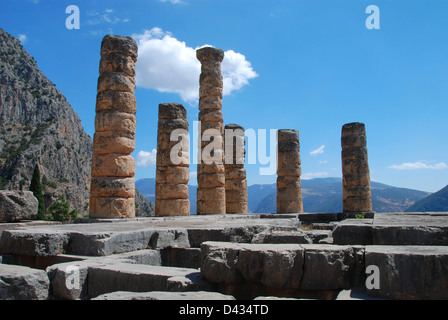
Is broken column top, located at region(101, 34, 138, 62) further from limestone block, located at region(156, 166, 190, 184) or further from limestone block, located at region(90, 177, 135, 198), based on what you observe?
limestone block, located at region(156, 166, 190, 184)

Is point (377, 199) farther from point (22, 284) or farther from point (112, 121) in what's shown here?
point (22, 284)

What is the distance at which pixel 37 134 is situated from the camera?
72.1m

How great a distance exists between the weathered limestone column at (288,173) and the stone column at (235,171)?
1.80 m

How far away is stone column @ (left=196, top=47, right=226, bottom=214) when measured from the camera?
1578 centimetres

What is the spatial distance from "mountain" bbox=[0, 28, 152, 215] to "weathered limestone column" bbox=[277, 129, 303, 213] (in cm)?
5359

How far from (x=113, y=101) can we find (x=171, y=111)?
2.99m

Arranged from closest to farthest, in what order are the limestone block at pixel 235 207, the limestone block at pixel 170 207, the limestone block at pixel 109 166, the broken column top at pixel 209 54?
the limestone block at pixel 109 166, the limestone block at pixel 170 207, the broken column top at pixel 209 54, the limestone block at pixel 235 207

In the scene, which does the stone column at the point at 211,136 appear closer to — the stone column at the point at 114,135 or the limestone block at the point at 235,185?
the limestone block at the point at 235,185

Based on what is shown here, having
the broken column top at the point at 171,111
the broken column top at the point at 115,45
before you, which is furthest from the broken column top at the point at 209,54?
the broken column top at the point at 115,45

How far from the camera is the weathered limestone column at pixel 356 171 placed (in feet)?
55.6

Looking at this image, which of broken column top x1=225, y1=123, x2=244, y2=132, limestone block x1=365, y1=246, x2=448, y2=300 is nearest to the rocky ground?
limestone block x1=365, y1=246, x2=448, y2=300

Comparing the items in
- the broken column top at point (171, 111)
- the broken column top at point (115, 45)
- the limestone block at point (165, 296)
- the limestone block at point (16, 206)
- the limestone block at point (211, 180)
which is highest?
the broken column top at point (115, 45)

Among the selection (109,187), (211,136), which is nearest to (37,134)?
(211,136)

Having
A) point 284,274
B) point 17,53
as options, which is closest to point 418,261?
point 284,274
